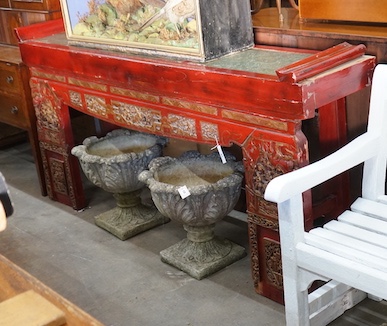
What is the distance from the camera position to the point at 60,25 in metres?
3.88

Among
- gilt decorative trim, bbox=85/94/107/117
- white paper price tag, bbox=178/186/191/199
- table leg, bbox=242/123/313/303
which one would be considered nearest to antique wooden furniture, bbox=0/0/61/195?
gilt decorative trim, bbox=85/94/107/117

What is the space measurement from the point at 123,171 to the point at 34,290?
181 centimetres

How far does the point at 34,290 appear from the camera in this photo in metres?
1.55

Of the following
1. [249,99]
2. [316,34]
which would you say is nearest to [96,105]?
[249,99]

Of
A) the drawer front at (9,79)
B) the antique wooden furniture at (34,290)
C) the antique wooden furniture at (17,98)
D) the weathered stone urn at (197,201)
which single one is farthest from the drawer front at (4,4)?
the antique wooden furniture at (34,290)

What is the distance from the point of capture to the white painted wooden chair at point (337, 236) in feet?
6.77

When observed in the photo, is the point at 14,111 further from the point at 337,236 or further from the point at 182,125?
the point at 337,236

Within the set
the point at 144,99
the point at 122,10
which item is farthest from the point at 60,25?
the point at 144,99

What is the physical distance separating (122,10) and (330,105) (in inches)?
42.4

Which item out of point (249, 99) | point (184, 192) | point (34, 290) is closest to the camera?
point (34, 290)

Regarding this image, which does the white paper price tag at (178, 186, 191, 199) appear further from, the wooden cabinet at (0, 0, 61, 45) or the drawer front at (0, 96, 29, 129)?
the wooden cabinet at (0, 0, 61, 45)

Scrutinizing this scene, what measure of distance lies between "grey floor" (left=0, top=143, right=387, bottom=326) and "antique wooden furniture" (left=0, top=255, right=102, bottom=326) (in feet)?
3.81

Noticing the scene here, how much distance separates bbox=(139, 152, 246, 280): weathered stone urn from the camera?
2.85m

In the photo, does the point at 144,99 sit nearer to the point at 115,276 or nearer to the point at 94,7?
the point at 94,7
